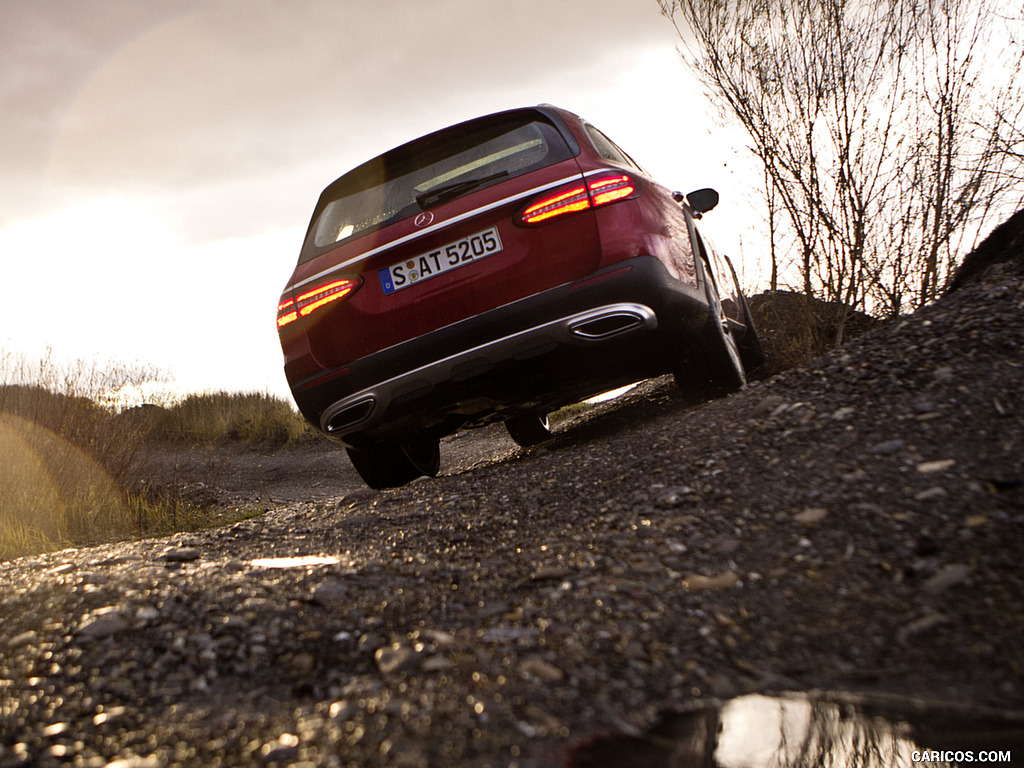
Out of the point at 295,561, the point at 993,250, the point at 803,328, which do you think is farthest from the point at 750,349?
the point at 295,561

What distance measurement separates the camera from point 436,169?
3680mm

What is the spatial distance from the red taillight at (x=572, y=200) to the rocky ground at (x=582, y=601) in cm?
119

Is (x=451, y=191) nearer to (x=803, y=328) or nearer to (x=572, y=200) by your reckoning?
(x=572, y=200)

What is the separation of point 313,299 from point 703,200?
8.70ft

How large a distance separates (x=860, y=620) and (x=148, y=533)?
5.09 metres

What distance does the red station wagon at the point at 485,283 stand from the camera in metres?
3.38

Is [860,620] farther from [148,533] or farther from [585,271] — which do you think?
[148,533]

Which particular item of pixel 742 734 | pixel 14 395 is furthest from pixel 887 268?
pixel 14 395

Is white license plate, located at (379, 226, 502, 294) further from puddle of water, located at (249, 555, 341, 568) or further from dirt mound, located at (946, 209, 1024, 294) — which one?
dirt mound, located at (946, 209, 1024, 294)

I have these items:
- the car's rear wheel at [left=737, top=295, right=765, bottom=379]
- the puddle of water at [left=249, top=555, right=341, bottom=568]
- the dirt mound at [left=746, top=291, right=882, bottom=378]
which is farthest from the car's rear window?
the dirt mound at [left=746, top=291, right=882, bottom=378]

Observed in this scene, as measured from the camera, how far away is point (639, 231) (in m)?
3.44

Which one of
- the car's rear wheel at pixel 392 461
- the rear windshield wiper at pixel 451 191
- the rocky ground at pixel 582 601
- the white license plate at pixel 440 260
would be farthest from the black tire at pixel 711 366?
the car's rear wheel at pixel 392 461

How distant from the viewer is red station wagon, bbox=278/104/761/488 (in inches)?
133

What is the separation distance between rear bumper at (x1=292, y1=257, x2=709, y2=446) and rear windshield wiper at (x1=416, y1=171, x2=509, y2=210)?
0.61 metres
